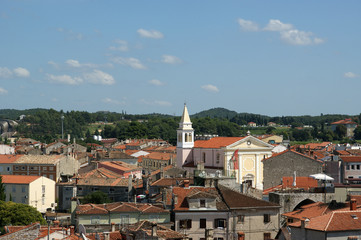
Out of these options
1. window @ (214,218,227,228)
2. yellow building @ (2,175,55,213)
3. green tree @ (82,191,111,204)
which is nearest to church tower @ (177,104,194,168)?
green tree @ (82,191,111,204)

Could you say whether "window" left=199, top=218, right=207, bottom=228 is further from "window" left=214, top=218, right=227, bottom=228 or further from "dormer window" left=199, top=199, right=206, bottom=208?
"dormer window" left=199, top=199, right=206, bottom=208

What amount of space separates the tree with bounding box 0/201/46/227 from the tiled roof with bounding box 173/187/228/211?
18.5 m

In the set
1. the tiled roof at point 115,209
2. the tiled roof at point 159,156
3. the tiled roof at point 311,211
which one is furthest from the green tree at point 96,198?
the tiled roof at point 159,156

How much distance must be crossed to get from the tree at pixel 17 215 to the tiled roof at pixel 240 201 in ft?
66.6

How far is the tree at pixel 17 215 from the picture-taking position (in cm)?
5175

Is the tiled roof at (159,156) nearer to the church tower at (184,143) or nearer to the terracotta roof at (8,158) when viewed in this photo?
the terracotta roof at (8,158)

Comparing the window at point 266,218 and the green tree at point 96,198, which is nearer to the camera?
the window at point 266,218

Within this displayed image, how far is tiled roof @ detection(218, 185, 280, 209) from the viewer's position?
120 feet

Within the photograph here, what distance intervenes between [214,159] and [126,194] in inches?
452

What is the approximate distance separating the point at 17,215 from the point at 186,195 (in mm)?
21017

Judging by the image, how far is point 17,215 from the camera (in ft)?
173

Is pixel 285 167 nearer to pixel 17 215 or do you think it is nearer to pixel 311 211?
pixel 17 215

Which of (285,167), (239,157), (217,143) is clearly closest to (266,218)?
(285,167)

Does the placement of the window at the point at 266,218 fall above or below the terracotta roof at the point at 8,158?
below
